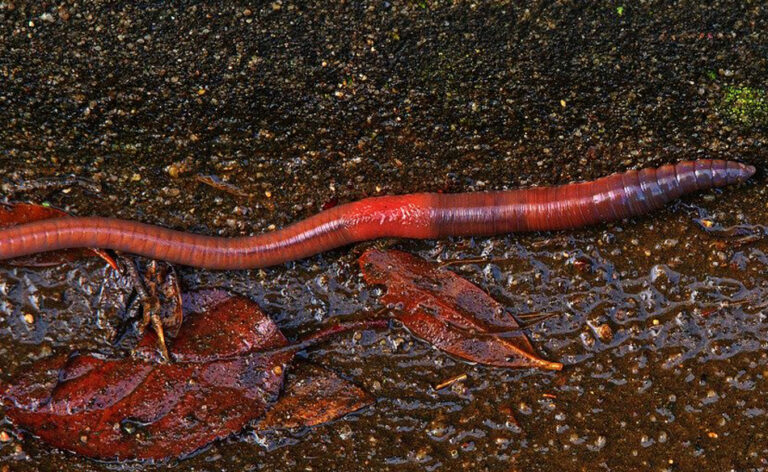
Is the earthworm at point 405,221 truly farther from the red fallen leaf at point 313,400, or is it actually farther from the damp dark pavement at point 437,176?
the red fallen leaf at point 313,400

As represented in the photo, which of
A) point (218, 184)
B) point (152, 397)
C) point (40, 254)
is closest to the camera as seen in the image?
point (152, 397)

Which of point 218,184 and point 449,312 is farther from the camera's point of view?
point 218,184

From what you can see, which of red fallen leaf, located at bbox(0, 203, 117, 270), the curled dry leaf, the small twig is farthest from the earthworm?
the curled dry leaf

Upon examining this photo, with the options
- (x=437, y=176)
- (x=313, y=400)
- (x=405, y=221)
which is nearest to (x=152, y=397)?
(x=313, y=400)

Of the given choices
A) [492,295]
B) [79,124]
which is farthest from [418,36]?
[79,124]

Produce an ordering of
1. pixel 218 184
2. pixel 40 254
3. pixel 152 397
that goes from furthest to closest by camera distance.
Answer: pixel 218 184 < pixel 40 254 < pixel 152 397

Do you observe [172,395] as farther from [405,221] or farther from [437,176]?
[437,176]
